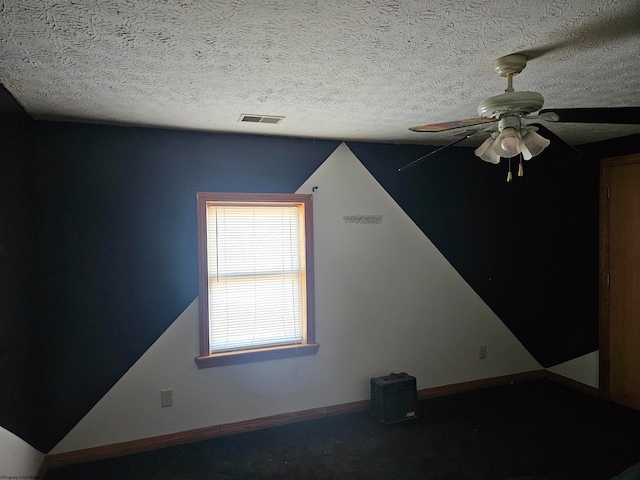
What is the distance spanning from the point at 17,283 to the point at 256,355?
1.68 metres

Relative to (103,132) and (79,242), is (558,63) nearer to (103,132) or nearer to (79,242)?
(103,132)

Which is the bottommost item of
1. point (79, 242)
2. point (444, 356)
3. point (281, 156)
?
point (444, 356)

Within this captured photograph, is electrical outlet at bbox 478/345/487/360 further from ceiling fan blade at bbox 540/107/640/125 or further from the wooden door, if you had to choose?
ceiling fan blade at bbox 540/107/640/125

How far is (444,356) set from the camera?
13.5ft

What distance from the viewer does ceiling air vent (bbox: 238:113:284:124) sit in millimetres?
2867

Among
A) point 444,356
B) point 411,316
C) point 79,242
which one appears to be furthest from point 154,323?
point 444,356

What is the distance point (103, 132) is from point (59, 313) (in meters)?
1.27

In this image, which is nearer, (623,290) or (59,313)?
(59,313)

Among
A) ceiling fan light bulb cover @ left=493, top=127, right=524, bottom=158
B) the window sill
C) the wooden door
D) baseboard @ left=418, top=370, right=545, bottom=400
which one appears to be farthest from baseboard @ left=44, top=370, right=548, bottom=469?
ceiling fan light bulb cover @ left=493, top=127, right=524, bottom=158

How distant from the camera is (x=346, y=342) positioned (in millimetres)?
3746

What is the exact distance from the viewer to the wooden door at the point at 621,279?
3770mm

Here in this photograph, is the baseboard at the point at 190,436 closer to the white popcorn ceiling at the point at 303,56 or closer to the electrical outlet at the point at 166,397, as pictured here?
the electrical outlet at the point at 166,397

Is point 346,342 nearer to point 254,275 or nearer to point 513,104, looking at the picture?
point 254,275

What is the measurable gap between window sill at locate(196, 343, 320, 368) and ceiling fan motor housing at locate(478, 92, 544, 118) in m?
2.40
